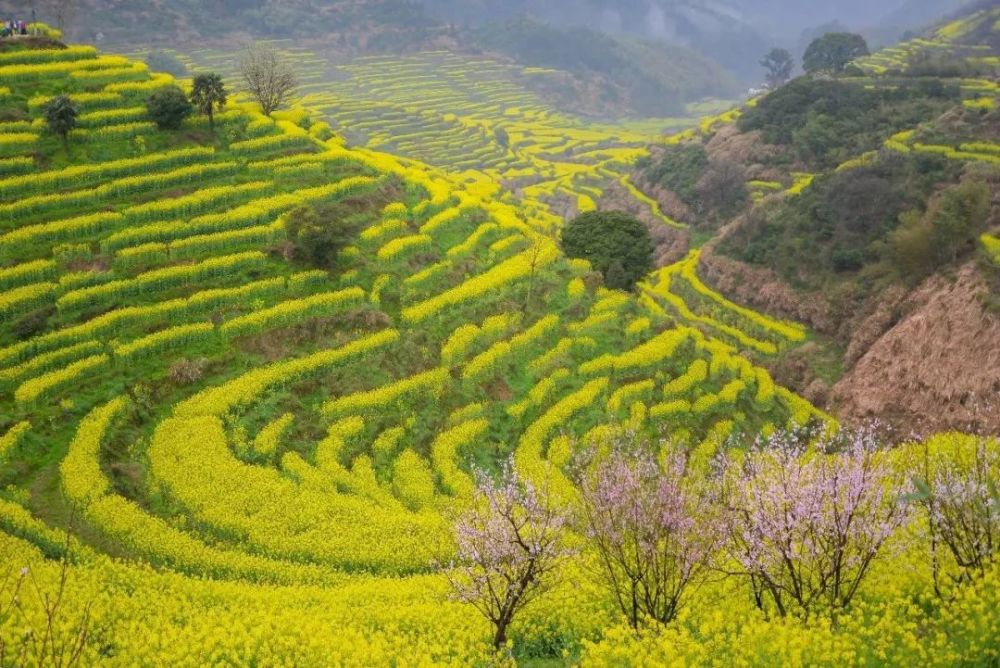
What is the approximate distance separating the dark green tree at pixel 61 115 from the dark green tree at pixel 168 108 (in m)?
5.07

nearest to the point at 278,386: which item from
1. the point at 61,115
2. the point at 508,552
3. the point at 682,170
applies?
the point at 508,552

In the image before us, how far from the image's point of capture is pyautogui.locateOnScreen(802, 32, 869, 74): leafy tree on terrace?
14212 cm

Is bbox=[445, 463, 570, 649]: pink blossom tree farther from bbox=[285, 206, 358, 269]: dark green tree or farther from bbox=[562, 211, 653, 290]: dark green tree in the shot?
bbox=[562, 211, 653, 290]: dark green tree

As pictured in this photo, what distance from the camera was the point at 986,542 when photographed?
17.7 meters

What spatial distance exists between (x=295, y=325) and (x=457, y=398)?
401 inches

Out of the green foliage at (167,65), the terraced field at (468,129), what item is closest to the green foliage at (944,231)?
the terraced field at (468,129)

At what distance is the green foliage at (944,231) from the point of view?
54.6 metres

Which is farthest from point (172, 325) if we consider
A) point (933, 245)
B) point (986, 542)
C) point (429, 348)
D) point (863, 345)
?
point (933, 245)

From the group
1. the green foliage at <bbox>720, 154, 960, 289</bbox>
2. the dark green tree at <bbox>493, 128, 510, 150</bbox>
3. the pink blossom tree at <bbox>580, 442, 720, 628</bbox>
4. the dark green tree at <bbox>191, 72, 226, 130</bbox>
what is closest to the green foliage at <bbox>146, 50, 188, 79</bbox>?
the dark green tree at <bbox>493, 128, 510, 150</bbox>

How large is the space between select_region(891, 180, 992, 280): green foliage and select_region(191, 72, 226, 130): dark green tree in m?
55.0

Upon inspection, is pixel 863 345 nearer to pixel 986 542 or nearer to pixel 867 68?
pixel 986 542

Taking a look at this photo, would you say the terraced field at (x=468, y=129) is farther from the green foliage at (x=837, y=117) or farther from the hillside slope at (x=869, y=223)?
the green foliage at (x=837, y=117)

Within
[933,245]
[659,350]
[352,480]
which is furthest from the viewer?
[933,245]

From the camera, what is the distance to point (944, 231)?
55594 mm
